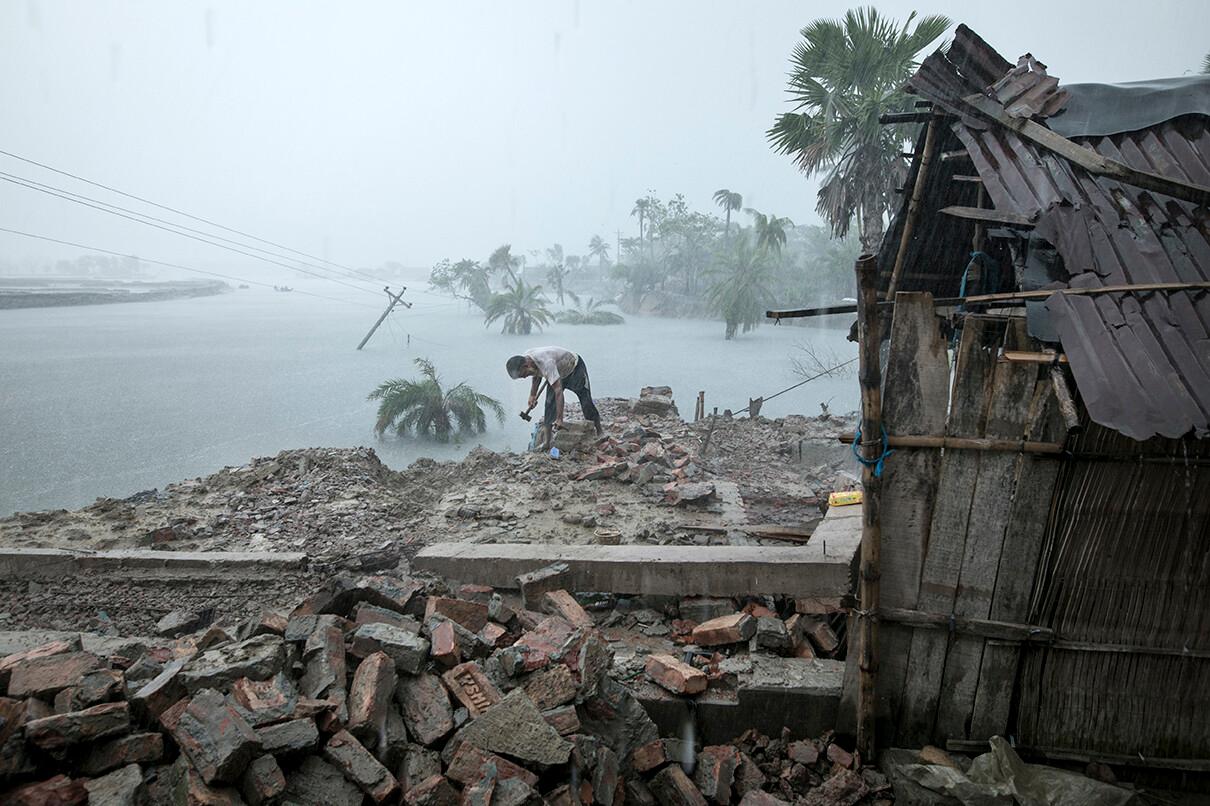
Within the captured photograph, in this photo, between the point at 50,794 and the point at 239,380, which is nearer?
the point at 50,794

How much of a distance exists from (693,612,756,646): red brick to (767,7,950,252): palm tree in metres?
9.89

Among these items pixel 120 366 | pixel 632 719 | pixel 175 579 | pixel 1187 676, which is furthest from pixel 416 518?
pixel 120 366

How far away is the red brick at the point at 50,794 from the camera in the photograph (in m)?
2.18

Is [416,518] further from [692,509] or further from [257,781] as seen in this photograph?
[257,781]

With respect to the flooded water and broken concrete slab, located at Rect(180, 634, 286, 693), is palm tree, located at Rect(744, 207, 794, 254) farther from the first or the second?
broken concrete slab, located at Rect(180, 634, 286, 693)

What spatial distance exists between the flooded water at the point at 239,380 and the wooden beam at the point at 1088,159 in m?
14.7

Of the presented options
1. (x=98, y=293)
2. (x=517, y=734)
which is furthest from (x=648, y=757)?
(x=98, y=293)

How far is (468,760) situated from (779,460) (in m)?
8.56

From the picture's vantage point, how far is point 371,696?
2.77 meters

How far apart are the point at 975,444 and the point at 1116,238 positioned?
1.25 m

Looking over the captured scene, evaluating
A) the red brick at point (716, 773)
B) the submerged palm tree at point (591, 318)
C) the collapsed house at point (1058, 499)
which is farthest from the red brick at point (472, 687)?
the submerged palm tree at point (591, 318)

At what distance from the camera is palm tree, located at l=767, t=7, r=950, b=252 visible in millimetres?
12070

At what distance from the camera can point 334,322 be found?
1532 inches

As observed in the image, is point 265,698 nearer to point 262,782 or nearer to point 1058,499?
point 262,782
